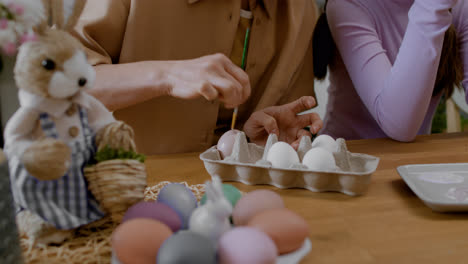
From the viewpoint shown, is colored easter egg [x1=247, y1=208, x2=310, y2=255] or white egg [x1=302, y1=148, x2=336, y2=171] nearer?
colored easter egg [x1=247, y1=208, x2=310, y2=255]

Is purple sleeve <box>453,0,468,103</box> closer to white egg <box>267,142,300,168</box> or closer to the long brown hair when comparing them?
the long brown hair

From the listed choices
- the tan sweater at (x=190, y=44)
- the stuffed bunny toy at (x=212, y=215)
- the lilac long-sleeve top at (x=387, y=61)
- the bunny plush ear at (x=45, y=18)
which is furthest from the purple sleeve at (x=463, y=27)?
the bunny plush ear at (x=45, y=18)

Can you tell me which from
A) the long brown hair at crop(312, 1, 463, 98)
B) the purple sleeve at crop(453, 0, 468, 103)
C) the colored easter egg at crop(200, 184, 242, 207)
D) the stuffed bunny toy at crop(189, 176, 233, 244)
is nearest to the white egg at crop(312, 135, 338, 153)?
the colored easter egg at crop(200, 184, 242, 207)

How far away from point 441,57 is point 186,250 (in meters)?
1.11

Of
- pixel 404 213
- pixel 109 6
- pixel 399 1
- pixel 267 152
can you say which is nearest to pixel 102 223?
pixel 267 152

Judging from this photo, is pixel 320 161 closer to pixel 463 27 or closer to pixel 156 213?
pixel 156 213

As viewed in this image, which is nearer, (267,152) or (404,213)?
(404,213)

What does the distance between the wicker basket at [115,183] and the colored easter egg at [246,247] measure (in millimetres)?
141

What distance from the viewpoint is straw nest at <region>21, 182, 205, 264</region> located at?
467 mm

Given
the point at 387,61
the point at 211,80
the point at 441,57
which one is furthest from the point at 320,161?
the point at 441,57

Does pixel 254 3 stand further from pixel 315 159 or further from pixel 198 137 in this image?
pixel 315 159

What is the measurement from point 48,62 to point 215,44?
720 millimetres

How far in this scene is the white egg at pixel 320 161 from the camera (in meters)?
0.68

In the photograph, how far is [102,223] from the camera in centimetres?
53
